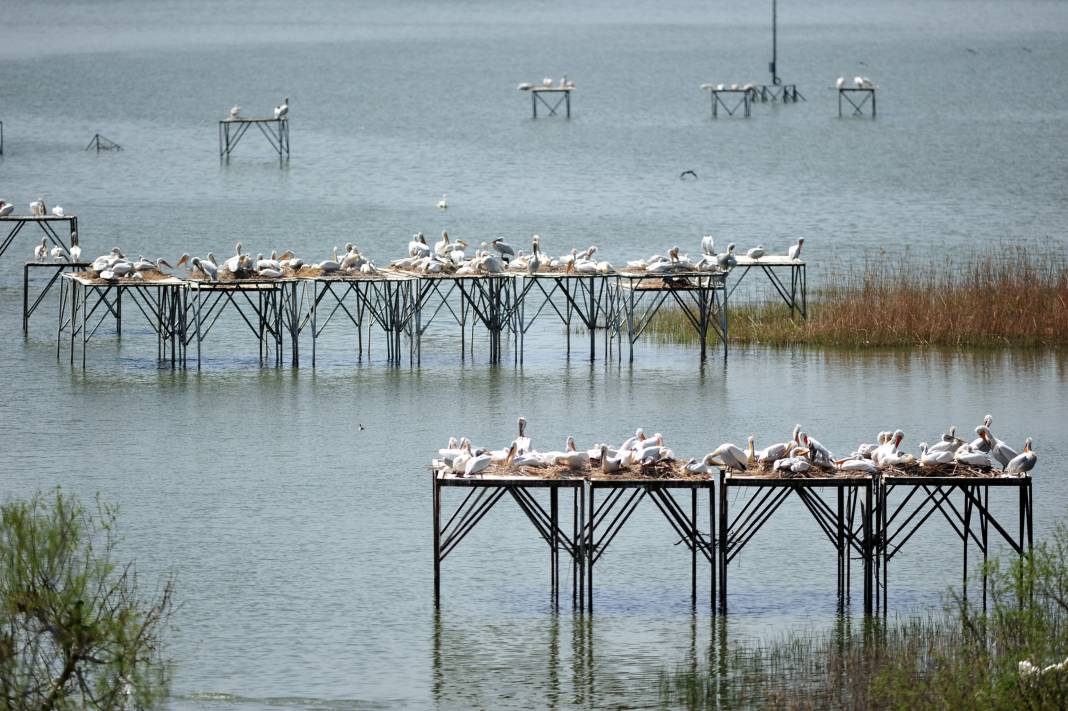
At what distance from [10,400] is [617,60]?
114 m

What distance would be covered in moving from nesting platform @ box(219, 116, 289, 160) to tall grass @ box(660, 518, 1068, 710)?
64.5m

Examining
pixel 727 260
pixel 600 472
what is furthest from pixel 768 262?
pixel 600 472

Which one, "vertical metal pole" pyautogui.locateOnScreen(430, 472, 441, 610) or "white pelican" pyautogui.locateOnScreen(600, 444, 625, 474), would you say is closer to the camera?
"white pelican" pyautogui.locateOnScreen(600, 444, 625, 474)

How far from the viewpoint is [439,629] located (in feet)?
68.7

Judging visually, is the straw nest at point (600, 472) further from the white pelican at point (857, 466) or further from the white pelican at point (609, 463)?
the white pelican at point (857, 466)

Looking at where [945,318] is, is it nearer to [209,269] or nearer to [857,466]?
[209,269]

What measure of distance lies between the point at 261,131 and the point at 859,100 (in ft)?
126

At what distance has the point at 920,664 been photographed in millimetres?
18688

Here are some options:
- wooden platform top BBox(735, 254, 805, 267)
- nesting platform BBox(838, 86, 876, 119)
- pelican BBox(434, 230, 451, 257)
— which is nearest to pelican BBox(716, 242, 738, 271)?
wooden platform top BBox(735, 254, 805, 267)

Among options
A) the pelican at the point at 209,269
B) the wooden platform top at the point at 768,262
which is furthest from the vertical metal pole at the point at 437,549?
the wooden platform top at the point at 768,262

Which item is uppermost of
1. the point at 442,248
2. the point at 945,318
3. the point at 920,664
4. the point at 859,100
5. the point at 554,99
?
the point at 554,99

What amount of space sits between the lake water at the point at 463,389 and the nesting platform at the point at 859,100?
1.31 meters

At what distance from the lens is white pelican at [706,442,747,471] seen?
19.9 m

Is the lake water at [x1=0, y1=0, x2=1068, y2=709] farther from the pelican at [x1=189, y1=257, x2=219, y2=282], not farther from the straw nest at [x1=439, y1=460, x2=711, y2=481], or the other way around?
the pelican at [x1=189, y1=257, x2=219, y2=282]
